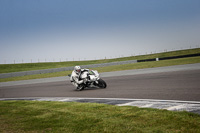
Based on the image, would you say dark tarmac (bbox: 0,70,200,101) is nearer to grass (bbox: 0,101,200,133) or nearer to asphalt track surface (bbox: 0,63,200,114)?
asphalt track surface (bbox: 0,63,200,114)

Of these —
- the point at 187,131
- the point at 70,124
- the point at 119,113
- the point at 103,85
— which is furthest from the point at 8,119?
the point at 103,85

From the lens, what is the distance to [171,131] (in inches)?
162

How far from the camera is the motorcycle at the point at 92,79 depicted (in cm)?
1273

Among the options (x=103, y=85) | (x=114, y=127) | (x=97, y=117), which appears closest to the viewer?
(x=114, y=127)

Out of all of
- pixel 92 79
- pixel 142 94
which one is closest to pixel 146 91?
pixel 142 94

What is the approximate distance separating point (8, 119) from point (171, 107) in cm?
416

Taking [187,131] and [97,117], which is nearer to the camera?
[187,131]

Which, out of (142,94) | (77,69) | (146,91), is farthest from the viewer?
(77,69)

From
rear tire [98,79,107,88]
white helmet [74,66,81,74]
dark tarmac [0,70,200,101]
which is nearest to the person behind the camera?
dark tarmac [0,70,200,101]

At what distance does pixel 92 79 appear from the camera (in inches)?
500

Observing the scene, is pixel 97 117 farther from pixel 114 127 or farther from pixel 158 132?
pixel 158 132

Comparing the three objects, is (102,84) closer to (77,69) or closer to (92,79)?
(92,79)

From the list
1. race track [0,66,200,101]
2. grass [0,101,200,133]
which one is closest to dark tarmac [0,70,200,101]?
race track [0,66,200,101]

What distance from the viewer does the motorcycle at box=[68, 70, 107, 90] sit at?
41.8 feet
